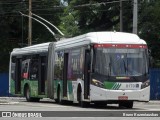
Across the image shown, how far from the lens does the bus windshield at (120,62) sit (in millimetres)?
24375

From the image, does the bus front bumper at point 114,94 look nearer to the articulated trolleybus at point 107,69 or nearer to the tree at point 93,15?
the articulated trolleybus at point 107,69

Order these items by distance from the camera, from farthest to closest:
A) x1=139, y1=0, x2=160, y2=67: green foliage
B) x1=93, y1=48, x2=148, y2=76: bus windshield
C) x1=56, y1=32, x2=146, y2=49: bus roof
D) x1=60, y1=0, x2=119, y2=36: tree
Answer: x1=60, y1=0, x2=119, y2=36: tree, x1=139, y1=0, x2=160, y2=67: green foliage, x1=56, y1=32, x2=146, y2=49: bus roof, x1=93, y1=48, x2=148, y2=76: bus windshield

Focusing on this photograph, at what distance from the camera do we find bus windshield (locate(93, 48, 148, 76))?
960 inches

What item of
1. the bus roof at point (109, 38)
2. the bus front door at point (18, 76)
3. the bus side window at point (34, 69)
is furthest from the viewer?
the bus front door at point (18, 76)

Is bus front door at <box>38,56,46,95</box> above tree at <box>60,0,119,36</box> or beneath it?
beneath

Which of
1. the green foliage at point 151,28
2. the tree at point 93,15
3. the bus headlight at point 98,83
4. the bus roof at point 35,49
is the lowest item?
the bus headlight at point 98,83

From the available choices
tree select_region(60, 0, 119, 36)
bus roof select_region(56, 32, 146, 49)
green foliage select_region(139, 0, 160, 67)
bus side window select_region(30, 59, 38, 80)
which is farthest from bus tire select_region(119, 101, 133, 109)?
tree select_region(60, 0, 119, 36)

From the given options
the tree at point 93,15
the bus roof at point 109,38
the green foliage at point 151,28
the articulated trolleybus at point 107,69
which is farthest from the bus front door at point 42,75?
the tree at point 93,15

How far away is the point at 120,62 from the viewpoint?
80.4ft

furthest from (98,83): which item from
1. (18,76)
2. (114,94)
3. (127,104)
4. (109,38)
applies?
(18,76)

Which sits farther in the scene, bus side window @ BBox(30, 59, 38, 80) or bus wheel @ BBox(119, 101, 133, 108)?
bus side window @ BBox(30, 59, 38, 80)

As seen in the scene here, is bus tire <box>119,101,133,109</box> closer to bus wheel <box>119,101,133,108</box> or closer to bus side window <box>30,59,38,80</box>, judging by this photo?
bus wheel <box>119,101,133,108</box>

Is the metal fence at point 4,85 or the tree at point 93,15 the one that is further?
the tree at point 93,15

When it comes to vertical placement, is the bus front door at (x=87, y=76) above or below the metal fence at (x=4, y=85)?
above
